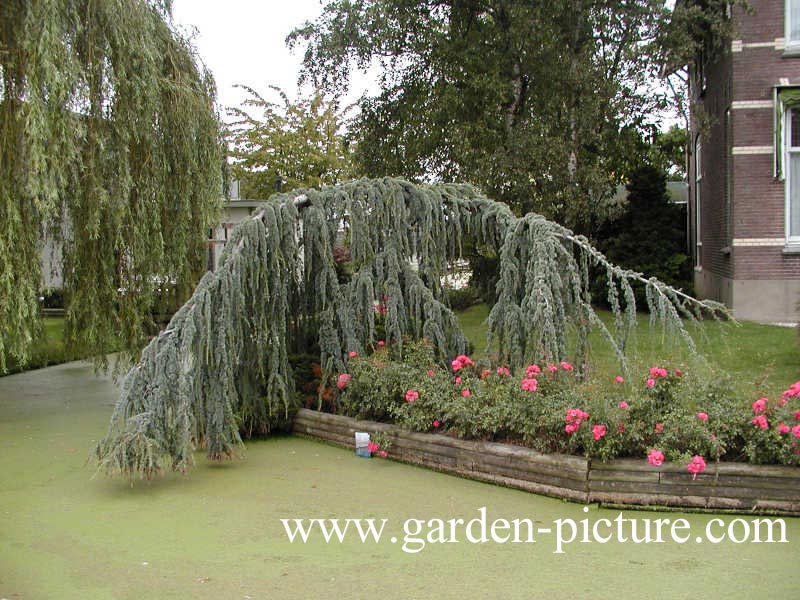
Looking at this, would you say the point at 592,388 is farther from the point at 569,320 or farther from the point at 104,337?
the point at 104,337

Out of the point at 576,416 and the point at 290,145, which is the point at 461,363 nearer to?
the point at 576,416

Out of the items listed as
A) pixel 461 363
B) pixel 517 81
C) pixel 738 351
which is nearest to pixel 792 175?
pixel 738 351

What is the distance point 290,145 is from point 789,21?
1935 centimetres

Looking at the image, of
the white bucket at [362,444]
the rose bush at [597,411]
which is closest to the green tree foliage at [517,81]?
the rose bush at [597,411]

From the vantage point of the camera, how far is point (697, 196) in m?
20.6

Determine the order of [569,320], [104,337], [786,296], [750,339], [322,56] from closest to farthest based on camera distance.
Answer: [569,320]
[104,337]
[750,339]
[786,296]
[322,56]

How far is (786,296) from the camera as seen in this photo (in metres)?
15.1

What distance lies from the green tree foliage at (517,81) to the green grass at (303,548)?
30.0 feet

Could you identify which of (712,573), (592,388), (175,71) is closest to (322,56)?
(175,71)

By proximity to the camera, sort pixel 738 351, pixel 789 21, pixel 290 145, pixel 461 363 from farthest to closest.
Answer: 1. pixel 290 145
2. pixel 789 21
3. pixel 738 351
4. pixel 461 363

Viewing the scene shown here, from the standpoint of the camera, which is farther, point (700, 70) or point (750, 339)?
point (700, 70)

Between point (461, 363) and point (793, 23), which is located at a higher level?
point (793, 23)

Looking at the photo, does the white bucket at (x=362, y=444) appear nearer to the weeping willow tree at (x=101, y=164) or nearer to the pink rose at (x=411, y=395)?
the pink rose at (x=411, y=395)

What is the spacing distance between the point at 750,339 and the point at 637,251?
5.77 metres
